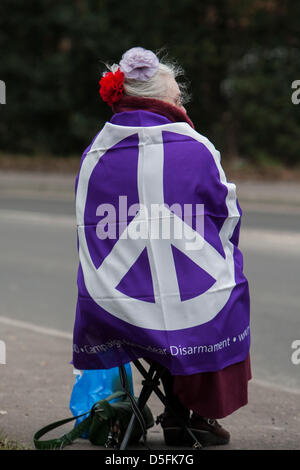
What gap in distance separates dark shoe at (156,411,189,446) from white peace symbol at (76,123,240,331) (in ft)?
2.00

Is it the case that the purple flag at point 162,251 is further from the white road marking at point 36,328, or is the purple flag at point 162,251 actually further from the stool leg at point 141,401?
the white road marking at point 36,328

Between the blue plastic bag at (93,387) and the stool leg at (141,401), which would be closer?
the stool leg at (141,401)

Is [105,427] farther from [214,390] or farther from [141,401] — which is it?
[214,390]

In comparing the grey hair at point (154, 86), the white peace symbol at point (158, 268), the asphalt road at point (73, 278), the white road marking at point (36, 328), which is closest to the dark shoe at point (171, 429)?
the white peace symbol at point (158, 268)

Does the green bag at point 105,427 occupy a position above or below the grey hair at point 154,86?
below

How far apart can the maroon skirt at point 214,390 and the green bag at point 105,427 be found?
0.79ft

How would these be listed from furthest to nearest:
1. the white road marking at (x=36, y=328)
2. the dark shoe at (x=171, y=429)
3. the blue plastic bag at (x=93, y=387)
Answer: the white road marking at (x=36, y=328)
the blue plastic bag at (x=93, y=387)
the dark shoe at (x=171, y=429)

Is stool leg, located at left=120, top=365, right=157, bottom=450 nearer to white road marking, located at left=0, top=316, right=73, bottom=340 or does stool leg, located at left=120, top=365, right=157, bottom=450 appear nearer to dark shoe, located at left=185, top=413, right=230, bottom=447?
dark shoe, located at left=185, top=413, right=230, bottom=447

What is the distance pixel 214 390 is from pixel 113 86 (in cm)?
133

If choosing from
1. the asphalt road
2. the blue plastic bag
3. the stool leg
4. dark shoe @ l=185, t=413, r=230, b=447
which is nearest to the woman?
the stool leg

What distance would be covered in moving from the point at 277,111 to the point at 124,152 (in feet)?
58.3

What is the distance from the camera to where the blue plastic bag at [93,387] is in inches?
173

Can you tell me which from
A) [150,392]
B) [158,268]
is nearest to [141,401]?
[150,392]

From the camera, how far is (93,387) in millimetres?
4430
